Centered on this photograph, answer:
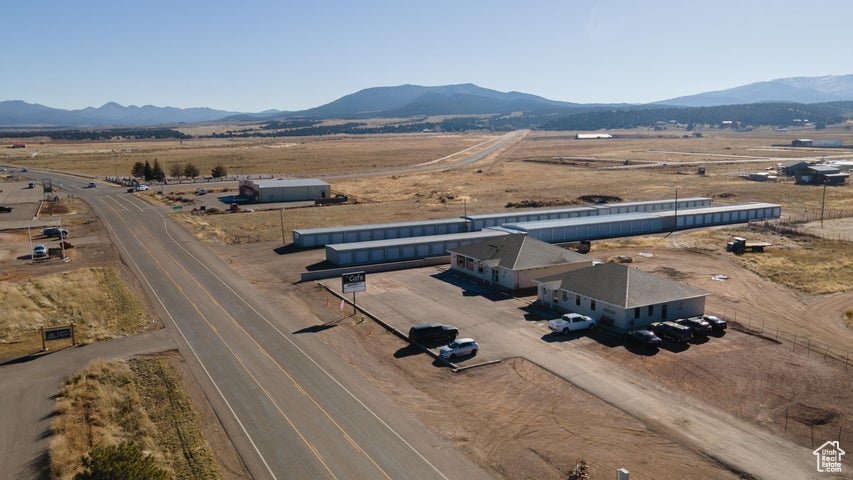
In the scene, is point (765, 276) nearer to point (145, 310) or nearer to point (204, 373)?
point (204, 373)

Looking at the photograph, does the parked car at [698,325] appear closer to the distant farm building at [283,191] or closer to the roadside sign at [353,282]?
the roadside sign at [353,282]

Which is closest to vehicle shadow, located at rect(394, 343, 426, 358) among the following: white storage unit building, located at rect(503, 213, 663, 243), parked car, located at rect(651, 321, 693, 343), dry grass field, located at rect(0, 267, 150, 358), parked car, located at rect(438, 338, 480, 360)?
parked car, located at rect(438, 338, 480, 360)

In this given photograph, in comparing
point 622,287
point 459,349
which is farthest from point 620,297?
point 459,349

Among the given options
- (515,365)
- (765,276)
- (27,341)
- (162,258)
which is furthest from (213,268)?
(765,276)

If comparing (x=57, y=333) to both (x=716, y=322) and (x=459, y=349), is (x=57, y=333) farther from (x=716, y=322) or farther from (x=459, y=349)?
(x=716, y=322)

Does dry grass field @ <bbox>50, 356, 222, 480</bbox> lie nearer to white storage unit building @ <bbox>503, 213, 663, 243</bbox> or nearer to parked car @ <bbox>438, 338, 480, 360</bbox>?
parked car @ <bbox>438, 338, 480, 360</bbox>

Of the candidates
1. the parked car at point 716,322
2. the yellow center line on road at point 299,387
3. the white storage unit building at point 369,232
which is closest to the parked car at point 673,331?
the parked car at point 716,322
